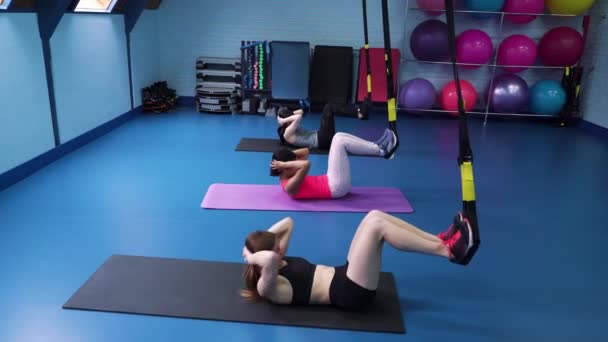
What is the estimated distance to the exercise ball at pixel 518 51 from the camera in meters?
7.17

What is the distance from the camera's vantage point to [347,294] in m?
2.41

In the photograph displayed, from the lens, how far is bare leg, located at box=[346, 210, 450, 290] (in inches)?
90.4

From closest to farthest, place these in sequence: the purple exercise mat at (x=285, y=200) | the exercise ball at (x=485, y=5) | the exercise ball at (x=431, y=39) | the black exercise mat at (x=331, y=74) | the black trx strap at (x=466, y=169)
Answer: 1. the black trx strap at (x=466, y=169)
2. the purple exercise mat at (x=285, y=200)
3. the exercise ball at (x=485, y=5)
4. the exercise ball at (x=431, y=39)
5. the black exercise mat at (x=331, y=74)

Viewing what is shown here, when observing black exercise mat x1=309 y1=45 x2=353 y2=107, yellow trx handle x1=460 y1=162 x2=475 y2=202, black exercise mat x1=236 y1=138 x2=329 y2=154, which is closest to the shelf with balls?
black exercise mat x1=309 y1=45 x2=353 y2=107

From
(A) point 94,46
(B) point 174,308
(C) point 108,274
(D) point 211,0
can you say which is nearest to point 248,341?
(B) point 174,308

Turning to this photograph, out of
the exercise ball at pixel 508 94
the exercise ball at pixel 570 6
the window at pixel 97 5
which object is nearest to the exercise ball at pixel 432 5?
the exercise ball at pixel 508 94

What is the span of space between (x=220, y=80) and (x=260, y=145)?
2.71 m

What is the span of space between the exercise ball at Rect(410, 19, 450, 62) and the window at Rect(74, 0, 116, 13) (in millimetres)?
4427

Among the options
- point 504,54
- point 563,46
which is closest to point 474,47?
point 504,54

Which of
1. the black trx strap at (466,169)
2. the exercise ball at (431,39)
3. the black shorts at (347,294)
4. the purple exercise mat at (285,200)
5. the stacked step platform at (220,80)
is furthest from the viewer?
the stacked step platform at (220,80)

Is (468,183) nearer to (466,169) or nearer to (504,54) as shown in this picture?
(466,169)

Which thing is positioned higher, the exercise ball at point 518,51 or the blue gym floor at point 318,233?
the exercise ball at point 518,51

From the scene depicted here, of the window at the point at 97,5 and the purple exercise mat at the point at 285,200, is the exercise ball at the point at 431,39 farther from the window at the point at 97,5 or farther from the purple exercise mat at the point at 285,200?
the window at the point at 97,5

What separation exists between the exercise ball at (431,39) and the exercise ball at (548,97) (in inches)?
60.9
